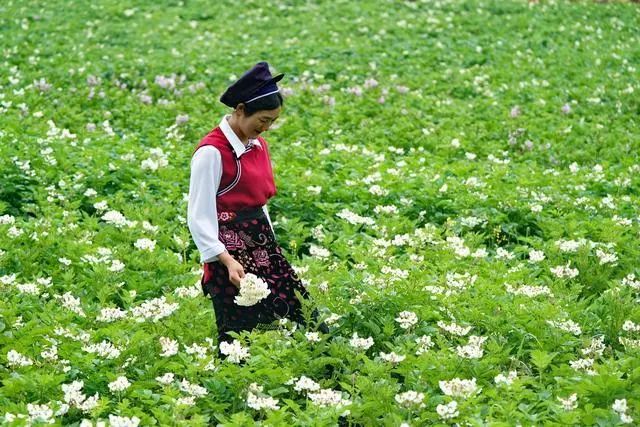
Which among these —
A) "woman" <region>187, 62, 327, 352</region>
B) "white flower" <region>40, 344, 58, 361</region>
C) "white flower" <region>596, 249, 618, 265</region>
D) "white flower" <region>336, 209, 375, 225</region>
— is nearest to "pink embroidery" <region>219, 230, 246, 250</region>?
"woman" <region>187, 62, 327, 352</region>

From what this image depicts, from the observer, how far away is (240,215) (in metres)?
4.55

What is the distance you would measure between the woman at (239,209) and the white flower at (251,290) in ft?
0.26

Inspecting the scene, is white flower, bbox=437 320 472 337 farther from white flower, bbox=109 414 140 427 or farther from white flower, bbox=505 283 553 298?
white flower, bbox=109 414 140 427

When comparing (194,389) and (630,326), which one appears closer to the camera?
(194,389)

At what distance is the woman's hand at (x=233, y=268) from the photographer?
14.0 feet

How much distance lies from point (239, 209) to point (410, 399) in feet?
4.46

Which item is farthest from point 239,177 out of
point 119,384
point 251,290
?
point 119,384

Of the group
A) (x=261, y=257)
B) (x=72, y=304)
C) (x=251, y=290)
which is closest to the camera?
(x=251, y=290)

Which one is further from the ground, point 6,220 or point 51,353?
point 51,353

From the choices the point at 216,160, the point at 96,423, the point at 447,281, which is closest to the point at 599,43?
the point at 447,281

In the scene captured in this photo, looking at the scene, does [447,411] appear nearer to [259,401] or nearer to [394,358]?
[394,358]

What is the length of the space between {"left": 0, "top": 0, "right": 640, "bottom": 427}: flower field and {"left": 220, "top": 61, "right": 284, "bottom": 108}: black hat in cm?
116

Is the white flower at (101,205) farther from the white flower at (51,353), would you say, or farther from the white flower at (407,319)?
the white flower at (407,319)

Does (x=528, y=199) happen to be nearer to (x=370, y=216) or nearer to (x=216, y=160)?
(x=370, y=216)
